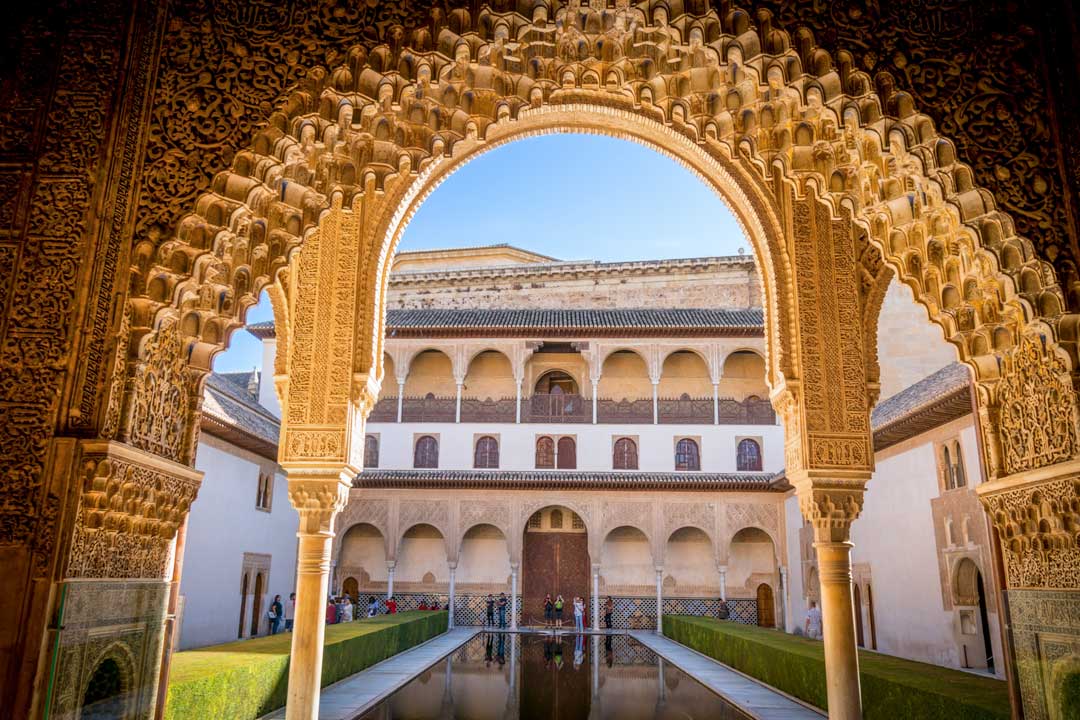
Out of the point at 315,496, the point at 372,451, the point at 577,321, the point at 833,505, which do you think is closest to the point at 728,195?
the point at 833,505

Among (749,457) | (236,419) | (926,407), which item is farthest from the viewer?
(749,457)

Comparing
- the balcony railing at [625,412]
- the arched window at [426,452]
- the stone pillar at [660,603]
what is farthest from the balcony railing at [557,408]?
the stone pillar at [660,603]

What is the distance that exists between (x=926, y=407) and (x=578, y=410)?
40.0 feet

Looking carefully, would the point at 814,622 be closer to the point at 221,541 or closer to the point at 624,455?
the point at 624,455

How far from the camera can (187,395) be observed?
4367 millimetres

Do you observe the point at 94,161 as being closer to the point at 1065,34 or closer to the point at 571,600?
the point at 1065,34

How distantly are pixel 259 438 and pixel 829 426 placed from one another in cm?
1266

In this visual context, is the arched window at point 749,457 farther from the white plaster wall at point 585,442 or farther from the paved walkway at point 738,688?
the paved walkway at point 738,688

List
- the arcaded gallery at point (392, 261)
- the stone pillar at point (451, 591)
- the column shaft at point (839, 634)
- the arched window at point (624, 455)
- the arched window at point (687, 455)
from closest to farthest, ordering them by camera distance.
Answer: the arcaded gallery at point (392, 261) → the column shaft at point (839, 634) → the stone pillar at point (451, 591) → the arched window at point (687, 455) → the arched window at point (624, 455)

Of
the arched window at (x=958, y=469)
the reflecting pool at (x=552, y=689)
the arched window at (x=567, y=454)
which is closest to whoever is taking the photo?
the reflecting pool at (x=552, y=689)

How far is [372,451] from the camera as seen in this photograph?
23344 mm

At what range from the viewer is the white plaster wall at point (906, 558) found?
13516mm

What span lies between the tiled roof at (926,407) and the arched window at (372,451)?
43.4 ft

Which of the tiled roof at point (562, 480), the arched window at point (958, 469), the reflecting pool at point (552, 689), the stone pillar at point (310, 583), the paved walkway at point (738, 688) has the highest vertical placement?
the tiled roof at point (562, 480)
